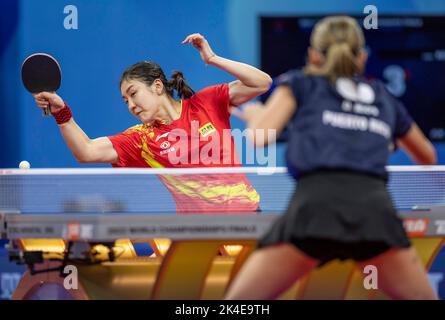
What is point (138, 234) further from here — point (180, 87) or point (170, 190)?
point (180, 87)

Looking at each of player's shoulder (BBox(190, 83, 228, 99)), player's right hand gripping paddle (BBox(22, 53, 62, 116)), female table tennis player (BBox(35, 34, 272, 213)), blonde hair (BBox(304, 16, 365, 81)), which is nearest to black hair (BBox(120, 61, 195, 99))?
female table tennis player (BBox(35, 34, 272, 213))

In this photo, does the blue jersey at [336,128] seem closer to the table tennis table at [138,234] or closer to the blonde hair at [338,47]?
the blonde hair at [338,47]

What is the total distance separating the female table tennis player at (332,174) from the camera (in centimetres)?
367

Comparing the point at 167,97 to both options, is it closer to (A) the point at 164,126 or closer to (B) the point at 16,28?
(A) the point at 164,126

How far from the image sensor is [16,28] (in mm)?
7363

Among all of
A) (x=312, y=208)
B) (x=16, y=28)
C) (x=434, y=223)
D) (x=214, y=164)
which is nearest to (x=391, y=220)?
(x=312, y=208)

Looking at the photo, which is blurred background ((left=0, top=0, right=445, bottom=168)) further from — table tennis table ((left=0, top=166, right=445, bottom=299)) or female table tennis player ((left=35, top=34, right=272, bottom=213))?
table tennis table ((left=0, top=166, right=445, bottom=299))

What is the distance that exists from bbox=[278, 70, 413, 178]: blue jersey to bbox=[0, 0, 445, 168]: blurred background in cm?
352

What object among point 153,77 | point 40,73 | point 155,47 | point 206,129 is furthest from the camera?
point 155,47

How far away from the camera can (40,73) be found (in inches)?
194

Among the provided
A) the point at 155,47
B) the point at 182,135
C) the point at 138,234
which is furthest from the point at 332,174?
the point at 155,47

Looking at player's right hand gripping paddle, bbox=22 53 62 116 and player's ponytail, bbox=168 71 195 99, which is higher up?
player's right hand gripping paddle, bbox=22 53 62 116

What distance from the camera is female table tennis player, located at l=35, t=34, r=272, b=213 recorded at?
5.27 metres

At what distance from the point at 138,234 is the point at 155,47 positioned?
3246mm
